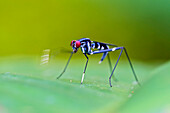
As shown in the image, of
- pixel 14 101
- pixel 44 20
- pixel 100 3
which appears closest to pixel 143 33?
pixel 100 3

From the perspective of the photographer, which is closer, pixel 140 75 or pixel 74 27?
pixel 140 75

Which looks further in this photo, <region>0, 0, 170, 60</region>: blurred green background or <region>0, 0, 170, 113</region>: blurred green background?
<region>0, 0, 170, 60</region>: blurred green background

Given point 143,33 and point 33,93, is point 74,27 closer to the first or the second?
point 143,33

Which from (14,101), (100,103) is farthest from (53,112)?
(100,103)

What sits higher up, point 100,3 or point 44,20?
point 100,3

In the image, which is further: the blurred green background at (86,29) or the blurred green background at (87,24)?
the blurred green background at (87,24)

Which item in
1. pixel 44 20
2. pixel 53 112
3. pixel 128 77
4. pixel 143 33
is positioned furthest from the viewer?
pixel 143 33

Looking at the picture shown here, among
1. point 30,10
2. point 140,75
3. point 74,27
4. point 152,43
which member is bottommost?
point 140,75

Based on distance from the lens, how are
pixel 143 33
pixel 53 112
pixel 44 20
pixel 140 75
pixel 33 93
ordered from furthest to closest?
pixel 143 33
pixel 44 20
pixel 140 75
pixel 33 93
pixel 53 112
